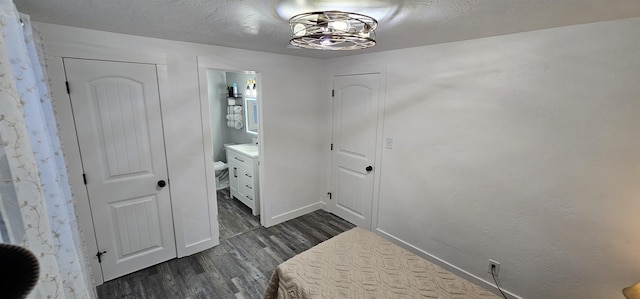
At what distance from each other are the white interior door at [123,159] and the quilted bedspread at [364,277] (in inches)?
55.9

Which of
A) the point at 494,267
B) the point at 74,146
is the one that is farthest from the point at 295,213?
the point at 74,146

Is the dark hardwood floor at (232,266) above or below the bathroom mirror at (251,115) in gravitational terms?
below

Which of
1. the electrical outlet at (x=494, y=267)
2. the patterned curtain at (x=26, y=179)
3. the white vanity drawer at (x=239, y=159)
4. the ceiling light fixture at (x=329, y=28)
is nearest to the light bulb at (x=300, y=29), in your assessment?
the ceiling light fixture at (x=329, y=28)

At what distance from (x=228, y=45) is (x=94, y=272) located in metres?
2.28

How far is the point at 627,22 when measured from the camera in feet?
4.79

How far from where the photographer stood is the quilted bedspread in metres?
1.52

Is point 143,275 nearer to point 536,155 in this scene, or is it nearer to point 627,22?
point 536,155

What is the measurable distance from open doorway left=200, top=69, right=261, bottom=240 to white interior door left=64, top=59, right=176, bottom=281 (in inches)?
21.4


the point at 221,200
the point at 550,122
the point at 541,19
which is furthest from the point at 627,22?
the point at 221,200

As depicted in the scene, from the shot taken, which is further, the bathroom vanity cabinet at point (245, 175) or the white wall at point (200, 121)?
the bathroom vanity cabinet at point (245, 175)

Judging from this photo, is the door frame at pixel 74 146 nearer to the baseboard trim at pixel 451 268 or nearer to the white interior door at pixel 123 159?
the white interior door at pixel 123 159

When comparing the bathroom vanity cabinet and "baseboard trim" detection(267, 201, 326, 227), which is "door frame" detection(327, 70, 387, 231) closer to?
"baseboard trim" detection(267, 201, 326, 227)

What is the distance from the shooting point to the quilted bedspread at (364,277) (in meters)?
1.52

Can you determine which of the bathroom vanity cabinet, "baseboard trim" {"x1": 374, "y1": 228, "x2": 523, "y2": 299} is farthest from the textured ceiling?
"baseboard trim" {"x1": 374, "y1": 228, "x2": 523, "y2": 299}
